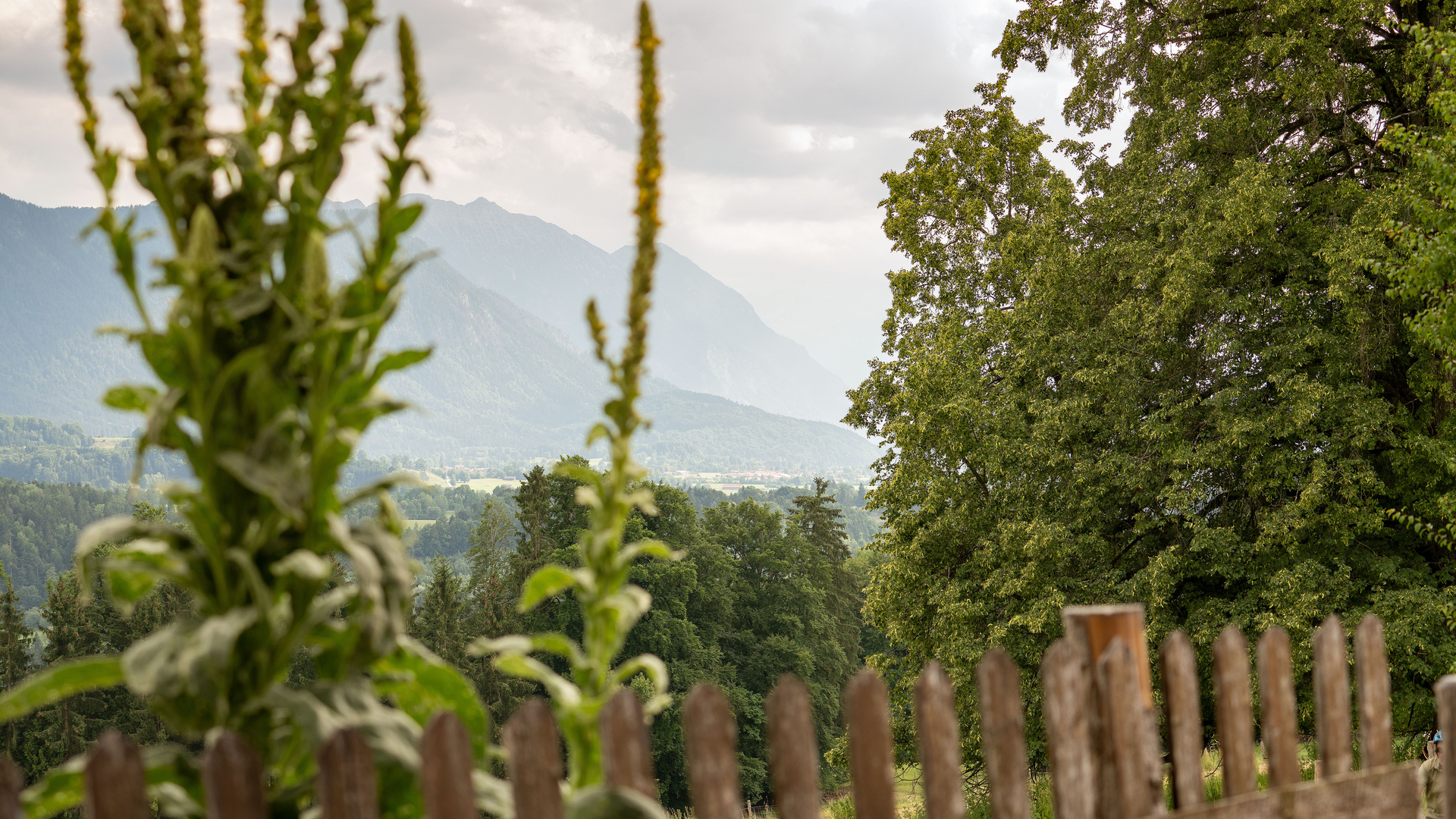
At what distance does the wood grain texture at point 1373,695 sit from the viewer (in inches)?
89.2

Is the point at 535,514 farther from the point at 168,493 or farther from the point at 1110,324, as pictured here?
the point at 168,493

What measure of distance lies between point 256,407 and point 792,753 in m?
1.11

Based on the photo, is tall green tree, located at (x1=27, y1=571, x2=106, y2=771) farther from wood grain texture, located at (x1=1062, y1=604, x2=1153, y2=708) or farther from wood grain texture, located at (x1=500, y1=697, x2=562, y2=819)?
wood grain texture, located at (x1=1062, y1=604, x2=1153, y2=708)

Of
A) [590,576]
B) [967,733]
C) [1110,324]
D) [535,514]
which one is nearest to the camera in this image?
[590,576]

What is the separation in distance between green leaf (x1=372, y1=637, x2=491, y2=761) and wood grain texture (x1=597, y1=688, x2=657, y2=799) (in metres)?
0.22

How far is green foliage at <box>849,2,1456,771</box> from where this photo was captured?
11039 mm

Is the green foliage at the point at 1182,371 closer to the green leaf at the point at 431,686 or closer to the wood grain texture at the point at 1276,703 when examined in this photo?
the wood grain texture at the point at 1276,703

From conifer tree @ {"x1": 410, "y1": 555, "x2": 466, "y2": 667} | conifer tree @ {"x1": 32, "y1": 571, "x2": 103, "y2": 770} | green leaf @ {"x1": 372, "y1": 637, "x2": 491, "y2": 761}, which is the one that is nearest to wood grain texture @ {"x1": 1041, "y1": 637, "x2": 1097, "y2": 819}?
green leaf @ {"x1": 372, "y1": 637, "x2": 491, "y2": 761}

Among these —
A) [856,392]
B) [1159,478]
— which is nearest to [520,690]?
[856,392]

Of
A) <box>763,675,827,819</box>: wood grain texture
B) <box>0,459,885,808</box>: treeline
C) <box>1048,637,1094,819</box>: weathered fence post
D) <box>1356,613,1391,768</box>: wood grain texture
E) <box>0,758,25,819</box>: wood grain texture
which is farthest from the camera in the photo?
<box>0,459,885,808</box>: treeline

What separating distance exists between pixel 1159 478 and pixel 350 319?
1276cm

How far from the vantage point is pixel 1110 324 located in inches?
520

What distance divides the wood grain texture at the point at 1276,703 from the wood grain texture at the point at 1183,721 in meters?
0.21

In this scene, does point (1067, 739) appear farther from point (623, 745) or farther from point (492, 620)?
point (492, 620)
